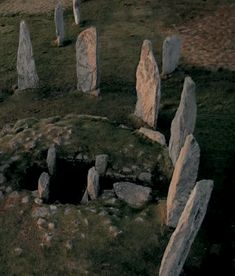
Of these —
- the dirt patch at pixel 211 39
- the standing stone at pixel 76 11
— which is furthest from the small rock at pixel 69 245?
the standing stone at pixel 76 11

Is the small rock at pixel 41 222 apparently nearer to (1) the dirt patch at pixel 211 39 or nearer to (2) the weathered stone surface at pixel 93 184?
(2) the weathered stone surface at pixel 93 184

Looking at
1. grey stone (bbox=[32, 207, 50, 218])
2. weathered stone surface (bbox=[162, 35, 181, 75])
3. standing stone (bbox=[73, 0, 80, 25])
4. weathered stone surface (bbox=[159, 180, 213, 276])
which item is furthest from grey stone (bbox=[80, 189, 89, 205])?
standing stone (bbox=[73, 0, 80, 25])

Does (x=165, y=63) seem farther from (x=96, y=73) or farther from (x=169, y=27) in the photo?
(x=169, y=27)

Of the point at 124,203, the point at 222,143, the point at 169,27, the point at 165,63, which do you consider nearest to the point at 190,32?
the point at 169,27

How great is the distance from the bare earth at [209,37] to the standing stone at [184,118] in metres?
9.72

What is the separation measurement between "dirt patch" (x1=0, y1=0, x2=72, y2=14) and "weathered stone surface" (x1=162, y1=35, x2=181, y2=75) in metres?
12.8

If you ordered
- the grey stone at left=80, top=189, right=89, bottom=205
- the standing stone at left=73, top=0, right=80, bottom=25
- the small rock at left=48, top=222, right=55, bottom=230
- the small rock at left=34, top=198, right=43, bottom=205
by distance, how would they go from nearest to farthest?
the small rock at left=48, top=222, right=55, bottom=230, the small rock at left=34, top=198, right=43, bottom=205, the grey stone at left=80, top=189, right=89, bottom=205, the standing stone at left=73, top=0, right=80, bottom=25

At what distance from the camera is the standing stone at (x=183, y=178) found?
16.9 metres

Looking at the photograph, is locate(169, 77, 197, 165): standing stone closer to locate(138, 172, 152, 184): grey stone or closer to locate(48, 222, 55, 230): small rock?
locate(138, 172, 152, 184): grey stone

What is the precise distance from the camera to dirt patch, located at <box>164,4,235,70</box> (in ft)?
102

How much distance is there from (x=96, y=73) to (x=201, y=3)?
46.4 feet

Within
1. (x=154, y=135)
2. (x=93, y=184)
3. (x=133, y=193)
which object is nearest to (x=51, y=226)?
(x=93, y=184)

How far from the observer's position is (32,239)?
18281mm

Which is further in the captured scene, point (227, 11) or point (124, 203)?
point (227, 11)
